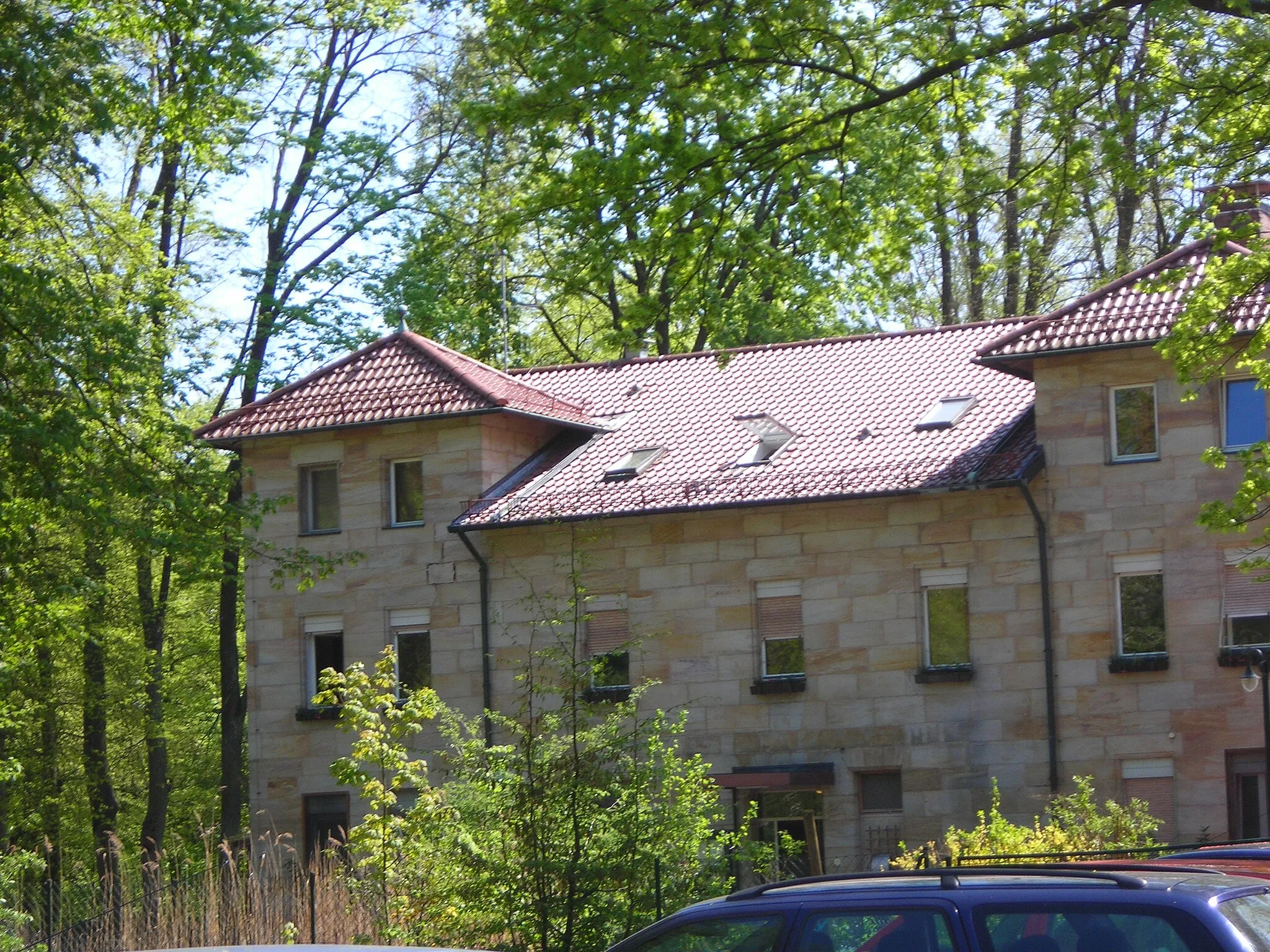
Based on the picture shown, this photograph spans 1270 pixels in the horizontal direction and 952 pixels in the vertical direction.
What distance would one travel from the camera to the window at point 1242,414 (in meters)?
23.5

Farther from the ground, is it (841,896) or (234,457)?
(234,457)

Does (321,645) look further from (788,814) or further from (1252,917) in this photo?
(1252,917)

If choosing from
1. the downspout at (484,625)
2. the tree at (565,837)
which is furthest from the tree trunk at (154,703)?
the tree at (565,837)

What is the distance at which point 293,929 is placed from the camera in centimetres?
1391

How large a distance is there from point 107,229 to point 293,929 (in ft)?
37.2

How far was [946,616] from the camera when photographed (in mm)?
24875

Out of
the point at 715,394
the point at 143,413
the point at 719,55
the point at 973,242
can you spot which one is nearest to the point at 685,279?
the point at 719,55

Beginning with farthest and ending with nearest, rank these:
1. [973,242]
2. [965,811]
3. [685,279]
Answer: [965,811]
[973,242]
[685,279]

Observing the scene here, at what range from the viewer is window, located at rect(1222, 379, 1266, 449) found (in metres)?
23.5

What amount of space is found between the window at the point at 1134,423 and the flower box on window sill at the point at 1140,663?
2826mm

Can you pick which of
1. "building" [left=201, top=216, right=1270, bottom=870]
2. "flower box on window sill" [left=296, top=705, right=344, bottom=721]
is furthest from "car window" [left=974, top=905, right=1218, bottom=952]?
"flower box on window sill" [left=296, top=705, right=344, bottom=721]

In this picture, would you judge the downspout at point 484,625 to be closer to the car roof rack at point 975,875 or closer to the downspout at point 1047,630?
the downspout at point 1047,630

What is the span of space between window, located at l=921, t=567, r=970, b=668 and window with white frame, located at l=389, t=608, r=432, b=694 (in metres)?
8.29

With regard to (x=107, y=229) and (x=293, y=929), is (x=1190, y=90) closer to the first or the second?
(x=293, y=929)
